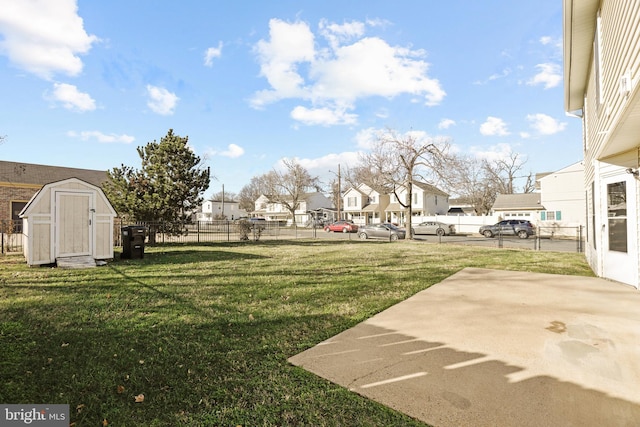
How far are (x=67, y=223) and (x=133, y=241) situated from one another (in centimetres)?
197

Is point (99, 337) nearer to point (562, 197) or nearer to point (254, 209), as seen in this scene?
point (562, 197)

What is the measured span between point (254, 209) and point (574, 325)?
7157 cm

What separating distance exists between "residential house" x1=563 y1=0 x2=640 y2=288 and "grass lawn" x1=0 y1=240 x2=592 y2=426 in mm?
1712

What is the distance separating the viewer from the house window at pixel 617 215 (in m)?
6.44

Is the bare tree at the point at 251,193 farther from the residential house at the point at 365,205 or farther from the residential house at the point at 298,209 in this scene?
the residential house at the point at 365,205

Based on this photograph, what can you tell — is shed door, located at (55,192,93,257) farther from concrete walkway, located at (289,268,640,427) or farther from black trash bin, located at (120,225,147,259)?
concrete walkway, located at (289,268,640,427)

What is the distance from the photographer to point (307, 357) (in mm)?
3383

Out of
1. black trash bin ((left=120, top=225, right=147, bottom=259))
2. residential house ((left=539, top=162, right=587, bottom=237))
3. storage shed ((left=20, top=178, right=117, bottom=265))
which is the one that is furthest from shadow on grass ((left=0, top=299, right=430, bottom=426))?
residential house ((left=539, top=162, right=587, bottom=237))

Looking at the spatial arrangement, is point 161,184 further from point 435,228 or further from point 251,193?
point 251,193

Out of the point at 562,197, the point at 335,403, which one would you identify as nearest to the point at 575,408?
the point at 335,403

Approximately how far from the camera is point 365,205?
163 feet

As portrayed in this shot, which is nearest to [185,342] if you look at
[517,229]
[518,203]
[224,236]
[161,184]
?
[161,184]

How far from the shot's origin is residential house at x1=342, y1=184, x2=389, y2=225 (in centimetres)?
4819

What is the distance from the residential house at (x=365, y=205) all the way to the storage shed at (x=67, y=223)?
131 ft
